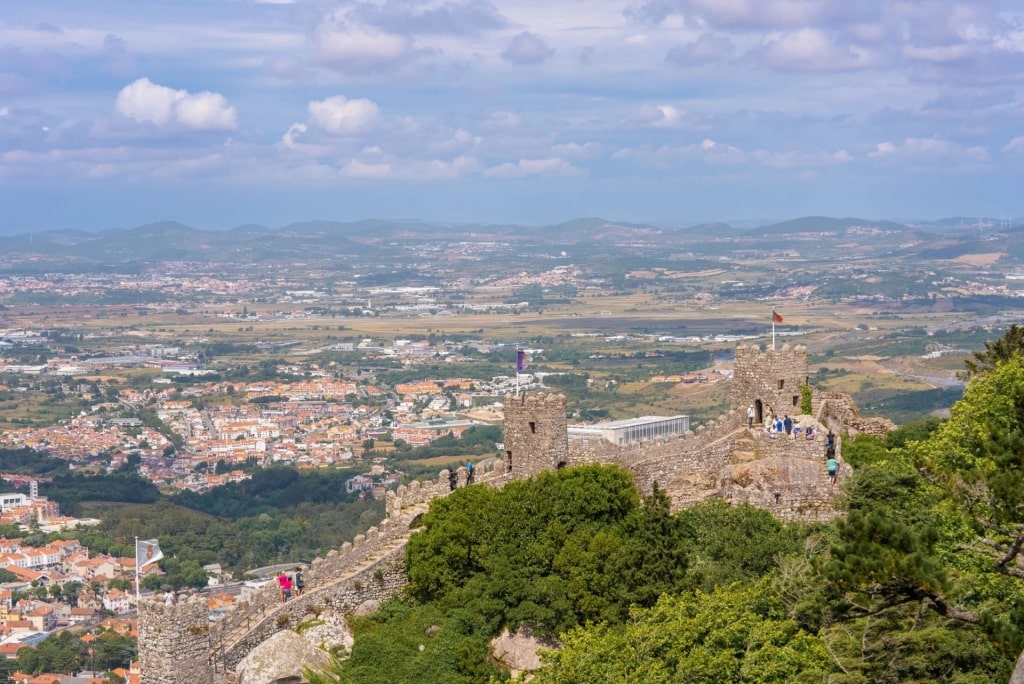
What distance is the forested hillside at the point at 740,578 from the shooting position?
1645 cm

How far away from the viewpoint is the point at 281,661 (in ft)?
72.1

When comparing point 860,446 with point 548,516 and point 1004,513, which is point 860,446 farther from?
point 1004,513

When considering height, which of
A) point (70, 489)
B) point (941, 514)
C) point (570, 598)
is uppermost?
point (941, 514)

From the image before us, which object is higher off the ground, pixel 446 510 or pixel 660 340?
pixel 446 510

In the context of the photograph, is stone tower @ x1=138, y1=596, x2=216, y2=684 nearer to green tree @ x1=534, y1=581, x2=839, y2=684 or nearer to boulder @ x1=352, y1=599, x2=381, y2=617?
boulder @ x1=352, y1=599, x2=381, y2=617

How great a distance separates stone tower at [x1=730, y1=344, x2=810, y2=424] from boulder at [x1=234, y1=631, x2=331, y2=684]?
11.5 metres

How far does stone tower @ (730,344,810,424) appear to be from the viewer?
97.3 feet

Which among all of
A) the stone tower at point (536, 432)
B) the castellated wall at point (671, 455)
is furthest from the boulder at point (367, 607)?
the castellated wall at point (671, 455)

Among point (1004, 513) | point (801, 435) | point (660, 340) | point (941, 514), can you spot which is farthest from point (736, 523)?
point (660, 340)

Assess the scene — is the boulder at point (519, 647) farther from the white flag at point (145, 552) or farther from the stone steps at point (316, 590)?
the white flag at point (145, 552)

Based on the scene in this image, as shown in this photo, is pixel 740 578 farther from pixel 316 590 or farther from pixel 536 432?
pixel 316 590

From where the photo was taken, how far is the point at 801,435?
2764cm

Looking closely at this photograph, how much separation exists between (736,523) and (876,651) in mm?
7835

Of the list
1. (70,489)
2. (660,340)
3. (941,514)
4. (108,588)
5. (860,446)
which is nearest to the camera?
(941,514)
